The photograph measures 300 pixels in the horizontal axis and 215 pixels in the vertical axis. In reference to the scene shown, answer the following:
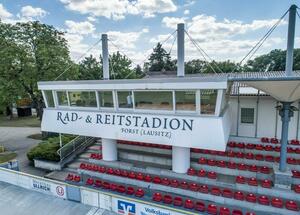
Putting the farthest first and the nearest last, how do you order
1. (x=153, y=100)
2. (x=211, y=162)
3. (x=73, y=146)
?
(x=73, y=146) < (x=211, y=162) < (x=153, y=100)

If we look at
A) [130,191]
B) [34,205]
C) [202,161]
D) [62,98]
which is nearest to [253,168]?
[202,161]

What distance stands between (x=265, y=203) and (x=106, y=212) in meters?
7.95

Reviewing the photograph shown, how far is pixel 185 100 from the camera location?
11.8m

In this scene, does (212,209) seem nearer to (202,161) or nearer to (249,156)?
(202,161)

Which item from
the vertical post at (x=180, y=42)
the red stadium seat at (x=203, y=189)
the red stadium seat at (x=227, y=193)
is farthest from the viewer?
the vertical post at (x=180, y=42)

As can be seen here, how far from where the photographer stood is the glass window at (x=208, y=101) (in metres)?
11.0

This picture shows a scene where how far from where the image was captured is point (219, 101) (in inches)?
A: 428

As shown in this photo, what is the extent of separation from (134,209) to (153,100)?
5.83m

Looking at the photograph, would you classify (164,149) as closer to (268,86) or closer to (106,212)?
(106,212)

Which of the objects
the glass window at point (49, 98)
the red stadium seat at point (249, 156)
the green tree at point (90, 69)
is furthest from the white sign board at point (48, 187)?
the green tree at point (90, 69)

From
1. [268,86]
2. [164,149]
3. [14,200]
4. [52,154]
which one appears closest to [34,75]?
[52,154]

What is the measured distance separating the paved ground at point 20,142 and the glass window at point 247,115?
1590cm

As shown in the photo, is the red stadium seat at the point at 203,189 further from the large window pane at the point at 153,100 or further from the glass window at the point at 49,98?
the glass window at the point at 49,98

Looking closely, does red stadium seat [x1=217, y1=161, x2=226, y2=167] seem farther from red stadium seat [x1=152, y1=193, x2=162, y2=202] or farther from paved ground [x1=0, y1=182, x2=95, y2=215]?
paved ground [x1=0, y1=182, x2=95, y2=215]
